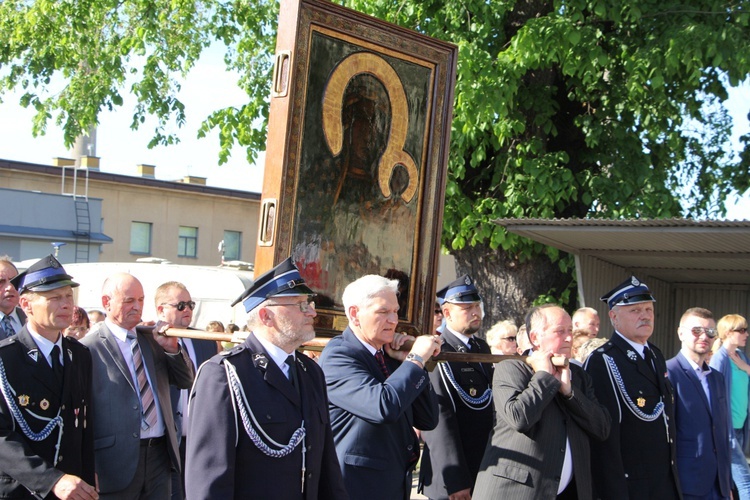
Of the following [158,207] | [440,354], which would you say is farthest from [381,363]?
[158,207]

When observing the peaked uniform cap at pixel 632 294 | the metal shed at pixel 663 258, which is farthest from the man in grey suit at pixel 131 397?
the metal shed at pixel 663 258

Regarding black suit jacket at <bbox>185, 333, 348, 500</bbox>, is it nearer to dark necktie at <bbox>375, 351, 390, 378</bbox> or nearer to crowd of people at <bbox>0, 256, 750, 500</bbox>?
crowd of people at <bbox>0, 256, 750, 500</bbox>

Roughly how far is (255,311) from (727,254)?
312 inches

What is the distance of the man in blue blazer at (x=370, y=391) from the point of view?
4.55m

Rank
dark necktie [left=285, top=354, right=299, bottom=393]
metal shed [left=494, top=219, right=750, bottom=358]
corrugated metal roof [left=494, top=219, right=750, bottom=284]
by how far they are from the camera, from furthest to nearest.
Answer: metal shed [left=494, top=219, right=750, bottom=358]
corrugated metal roof [left=494, top=219, right=750, bottom=284]
dark necktie [left=285, top=354, right=299, bottom=393]

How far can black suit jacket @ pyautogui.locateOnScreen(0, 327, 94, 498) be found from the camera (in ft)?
15.0

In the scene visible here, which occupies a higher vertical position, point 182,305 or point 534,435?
point 182,305

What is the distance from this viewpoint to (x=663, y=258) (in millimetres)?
11297

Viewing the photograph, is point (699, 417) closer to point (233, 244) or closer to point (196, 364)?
point (196, 364)

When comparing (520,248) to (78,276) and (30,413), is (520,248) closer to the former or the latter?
(30,413)

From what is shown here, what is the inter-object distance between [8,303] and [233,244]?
3704 cm

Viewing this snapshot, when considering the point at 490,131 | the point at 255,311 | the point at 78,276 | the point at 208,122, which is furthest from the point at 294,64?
the point at 78,276

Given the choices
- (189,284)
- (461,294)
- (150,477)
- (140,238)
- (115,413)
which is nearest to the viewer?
(115,413)

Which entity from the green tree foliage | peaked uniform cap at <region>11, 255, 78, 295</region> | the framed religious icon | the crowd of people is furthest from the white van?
peaked uniform cap at <region>11, 255, 78, 295</region>
